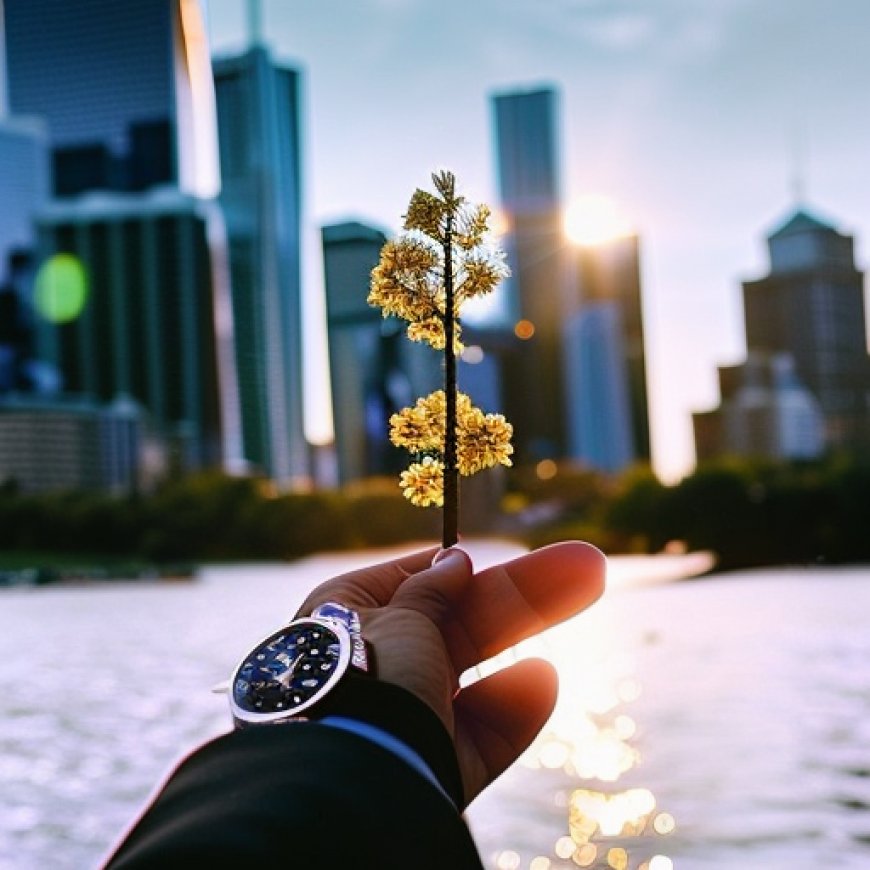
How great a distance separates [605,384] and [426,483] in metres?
32.6

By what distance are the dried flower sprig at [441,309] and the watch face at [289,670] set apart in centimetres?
15

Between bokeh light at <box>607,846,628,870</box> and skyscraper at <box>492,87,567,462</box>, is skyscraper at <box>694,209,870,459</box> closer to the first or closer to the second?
bokeh light at <box>607,846,628,870</box>

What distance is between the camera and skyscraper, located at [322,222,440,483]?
55.0 inches

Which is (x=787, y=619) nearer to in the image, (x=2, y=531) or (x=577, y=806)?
(x=577, y=806)

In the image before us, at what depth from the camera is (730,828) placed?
22.2 feet

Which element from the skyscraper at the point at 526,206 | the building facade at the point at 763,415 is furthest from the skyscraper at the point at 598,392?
the building facade at the point at 763,415

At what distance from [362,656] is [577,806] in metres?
7.86

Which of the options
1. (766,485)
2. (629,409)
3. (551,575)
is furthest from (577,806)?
(629,409)

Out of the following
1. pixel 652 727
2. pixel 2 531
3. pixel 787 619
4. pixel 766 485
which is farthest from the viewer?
pixel 2 531

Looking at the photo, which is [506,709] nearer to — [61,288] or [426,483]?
[426,483]

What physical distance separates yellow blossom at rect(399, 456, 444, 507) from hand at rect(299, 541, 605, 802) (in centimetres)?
5

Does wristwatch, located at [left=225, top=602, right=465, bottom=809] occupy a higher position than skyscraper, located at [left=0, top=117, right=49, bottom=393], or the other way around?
skyscraper, located at [left=0, top=117, right=49, bottom=393]

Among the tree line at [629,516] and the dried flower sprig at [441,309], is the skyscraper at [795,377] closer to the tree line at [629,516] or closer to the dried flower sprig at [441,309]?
the tree line at [629,516]

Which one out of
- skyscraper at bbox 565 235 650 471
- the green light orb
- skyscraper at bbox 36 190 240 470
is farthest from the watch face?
the green light orb
